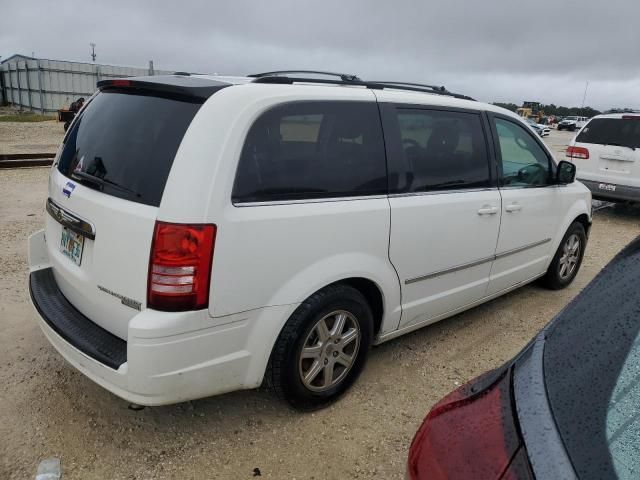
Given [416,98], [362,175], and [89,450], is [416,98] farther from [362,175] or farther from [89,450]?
[89,450]

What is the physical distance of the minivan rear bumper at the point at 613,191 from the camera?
788cm

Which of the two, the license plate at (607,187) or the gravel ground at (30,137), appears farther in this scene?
the gravel ground at (30,137)

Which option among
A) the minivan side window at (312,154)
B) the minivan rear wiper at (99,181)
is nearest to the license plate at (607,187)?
the minivan side window at (312,154)

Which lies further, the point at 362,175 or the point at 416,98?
the point at 416,98

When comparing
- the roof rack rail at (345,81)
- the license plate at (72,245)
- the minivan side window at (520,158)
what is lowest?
the license plate at (72,245)

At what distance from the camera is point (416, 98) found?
10.4 ft

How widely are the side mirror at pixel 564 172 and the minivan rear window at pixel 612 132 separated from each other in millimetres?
4665

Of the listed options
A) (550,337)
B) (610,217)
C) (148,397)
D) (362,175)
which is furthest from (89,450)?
(610,217)

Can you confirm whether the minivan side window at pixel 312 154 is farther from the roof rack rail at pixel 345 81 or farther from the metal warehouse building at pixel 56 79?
the metal warehouse building at pixel 56 79

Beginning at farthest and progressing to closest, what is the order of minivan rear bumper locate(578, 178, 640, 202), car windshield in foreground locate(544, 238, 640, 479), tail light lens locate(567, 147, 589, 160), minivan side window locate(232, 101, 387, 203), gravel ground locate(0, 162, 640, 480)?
1. tail light lens locate(567, 147, 589, 160)
2. minivan rear bumper locate(578, 178, 640, 202)
3. gravel ground locate(0, 162, 640, 480)
4. minivan side window locate(232, 101, 387, 203)
5. car windshield in foreground locate(544, 238, 640, 479)

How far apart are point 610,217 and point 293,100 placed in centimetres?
822

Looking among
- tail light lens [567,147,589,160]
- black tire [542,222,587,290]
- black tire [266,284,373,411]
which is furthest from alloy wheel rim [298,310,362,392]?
tail light lens [567,147,589,160]

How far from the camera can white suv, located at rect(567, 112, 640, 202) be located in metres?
7.92

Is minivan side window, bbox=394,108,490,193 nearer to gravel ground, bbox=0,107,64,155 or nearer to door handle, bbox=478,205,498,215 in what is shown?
door handle, bbox=478,205,498,215
